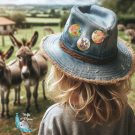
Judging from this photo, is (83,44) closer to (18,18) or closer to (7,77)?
(7,77)

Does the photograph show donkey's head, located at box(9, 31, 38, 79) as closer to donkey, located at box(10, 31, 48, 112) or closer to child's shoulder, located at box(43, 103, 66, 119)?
donkey, located at box(10, 31, 48, 112)

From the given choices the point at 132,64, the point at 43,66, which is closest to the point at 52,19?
the point at 43,66

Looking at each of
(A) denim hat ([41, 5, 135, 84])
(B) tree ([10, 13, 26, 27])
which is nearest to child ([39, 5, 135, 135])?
(A) denim hat ([41, 5, 135, 84])

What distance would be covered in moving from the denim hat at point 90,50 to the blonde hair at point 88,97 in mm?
64

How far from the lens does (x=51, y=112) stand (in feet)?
7.52

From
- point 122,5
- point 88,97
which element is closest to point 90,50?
point 88,97

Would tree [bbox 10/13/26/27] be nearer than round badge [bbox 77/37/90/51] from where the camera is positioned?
No

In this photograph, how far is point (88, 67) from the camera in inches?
88.2

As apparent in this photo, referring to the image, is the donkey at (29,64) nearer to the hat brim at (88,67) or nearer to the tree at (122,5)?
the hat brim at (88,67)

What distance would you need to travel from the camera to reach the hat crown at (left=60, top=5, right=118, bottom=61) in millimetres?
2197

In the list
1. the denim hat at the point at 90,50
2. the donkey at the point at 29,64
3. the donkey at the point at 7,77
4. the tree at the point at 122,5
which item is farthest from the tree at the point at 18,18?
the denim hat at the point at 90,50

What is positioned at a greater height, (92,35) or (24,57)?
(92,35)

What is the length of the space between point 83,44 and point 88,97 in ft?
1.00

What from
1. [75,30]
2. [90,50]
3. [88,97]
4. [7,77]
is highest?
[75,30]
